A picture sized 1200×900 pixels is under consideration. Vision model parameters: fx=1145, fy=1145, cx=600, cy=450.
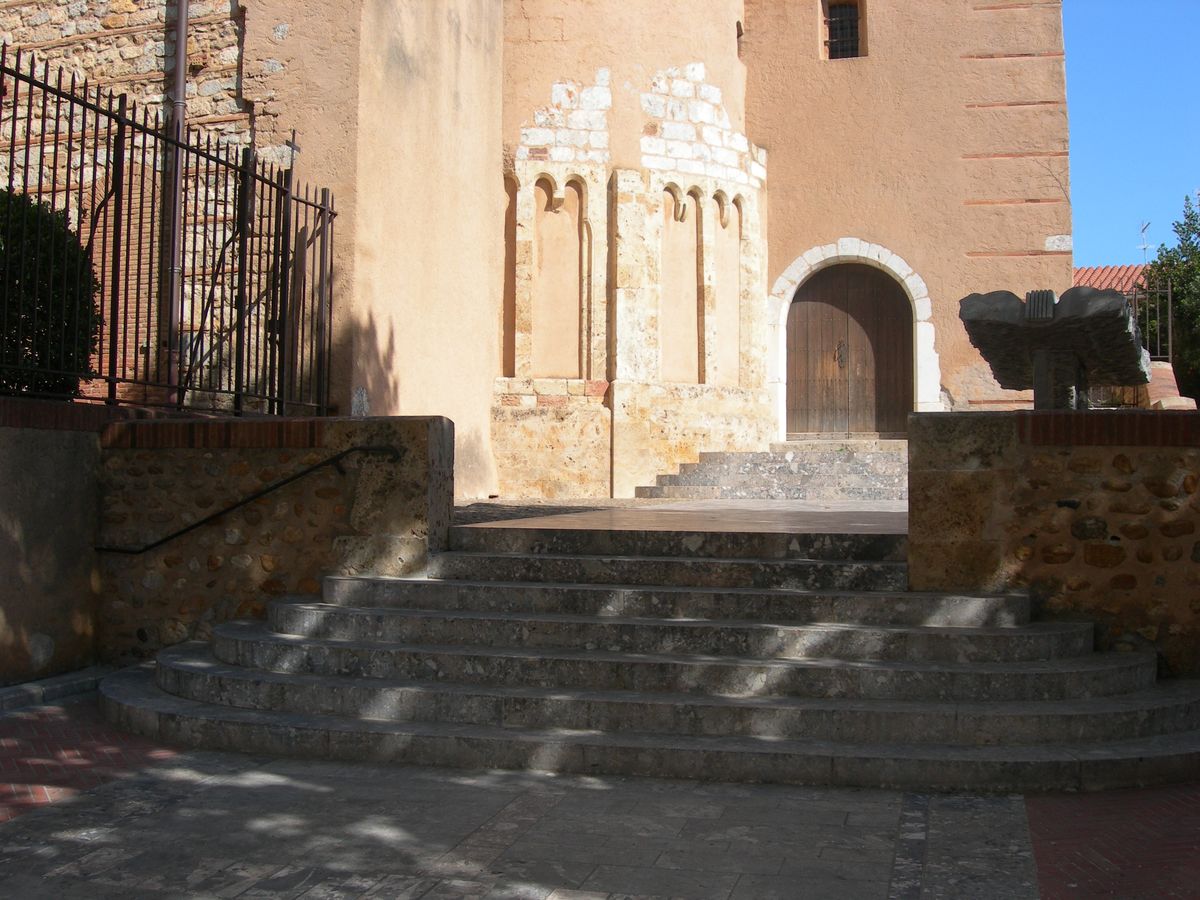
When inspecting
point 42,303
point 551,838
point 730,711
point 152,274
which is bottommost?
point 551,838

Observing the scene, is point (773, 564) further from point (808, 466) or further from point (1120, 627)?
point (808, 466)

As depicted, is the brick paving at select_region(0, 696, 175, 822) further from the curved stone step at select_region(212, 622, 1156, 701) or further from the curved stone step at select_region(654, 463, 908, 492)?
the curved stone step at select_region(654, 463, 908, 492)

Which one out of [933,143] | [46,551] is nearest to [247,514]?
[46,551]

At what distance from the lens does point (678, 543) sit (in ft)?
20.8

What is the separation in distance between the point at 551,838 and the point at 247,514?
3.51m

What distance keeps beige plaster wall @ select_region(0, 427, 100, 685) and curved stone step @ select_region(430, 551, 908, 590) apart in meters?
2.28

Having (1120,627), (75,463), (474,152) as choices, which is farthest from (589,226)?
(1120,627)

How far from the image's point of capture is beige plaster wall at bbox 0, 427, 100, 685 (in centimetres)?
630

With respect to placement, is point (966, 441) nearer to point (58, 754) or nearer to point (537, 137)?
point (58, 754)

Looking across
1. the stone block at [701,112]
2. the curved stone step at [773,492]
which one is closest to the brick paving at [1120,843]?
the curved stone step at [773,492]

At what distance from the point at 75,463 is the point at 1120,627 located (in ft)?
19.4

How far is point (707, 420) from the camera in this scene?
14242mm

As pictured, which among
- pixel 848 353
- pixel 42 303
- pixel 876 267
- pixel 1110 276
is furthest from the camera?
pixel 1110 276

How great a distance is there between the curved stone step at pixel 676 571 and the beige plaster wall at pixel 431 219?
386 cm
